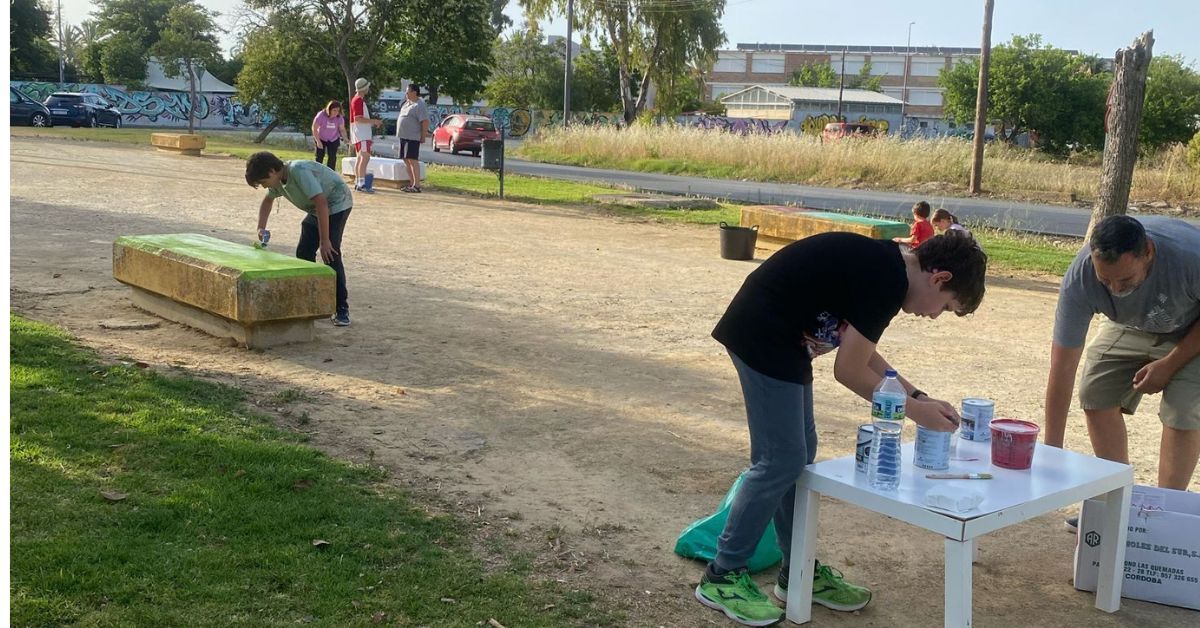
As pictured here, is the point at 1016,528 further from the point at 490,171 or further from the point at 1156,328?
the point at 490,171

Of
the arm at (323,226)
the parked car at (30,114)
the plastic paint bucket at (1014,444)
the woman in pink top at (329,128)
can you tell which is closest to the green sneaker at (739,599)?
the plastic paint bucket at (1014,444)

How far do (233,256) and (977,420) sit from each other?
18.1 feet

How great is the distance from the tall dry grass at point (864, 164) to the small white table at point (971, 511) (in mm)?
22340

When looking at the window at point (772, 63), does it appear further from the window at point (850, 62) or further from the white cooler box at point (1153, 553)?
the white cooler box at point (1153, 553)

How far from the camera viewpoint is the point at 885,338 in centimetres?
895

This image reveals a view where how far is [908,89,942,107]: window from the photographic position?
401 ft

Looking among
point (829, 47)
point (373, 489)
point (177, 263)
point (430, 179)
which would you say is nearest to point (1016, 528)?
point (373, 489)

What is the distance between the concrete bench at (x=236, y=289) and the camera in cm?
735

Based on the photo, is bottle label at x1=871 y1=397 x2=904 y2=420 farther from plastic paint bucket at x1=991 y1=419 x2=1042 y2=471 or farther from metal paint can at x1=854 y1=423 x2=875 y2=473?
plastic paint bucket at x1=991 y1=419 x2=1042 y2=471

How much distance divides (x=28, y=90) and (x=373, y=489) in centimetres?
5348

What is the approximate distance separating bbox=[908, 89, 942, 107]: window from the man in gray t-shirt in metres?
124

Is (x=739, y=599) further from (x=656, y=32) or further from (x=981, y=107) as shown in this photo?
(x=656, y=32)

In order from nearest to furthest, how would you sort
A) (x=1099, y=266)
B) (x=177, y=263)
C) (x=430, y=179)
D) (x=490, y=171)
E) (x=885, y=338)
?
1. (x=1099, y=266)
2. (x=177, y=263)
3. (x=885, y=338)
4. (x=430, y=179)
5. (x=490, y=171)

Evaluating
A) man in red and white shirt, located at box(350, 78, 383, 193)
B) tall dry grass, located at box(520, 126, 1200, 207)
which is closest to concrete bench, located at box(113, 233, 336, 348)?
man in red and white shirt, located at box(350, 78, 383, 193)
